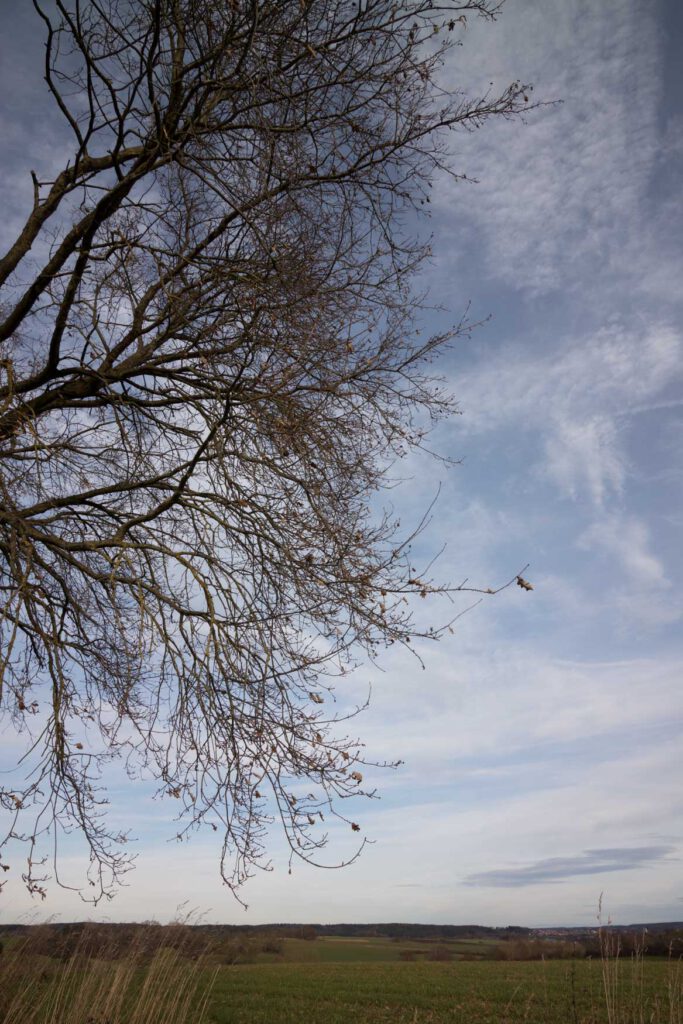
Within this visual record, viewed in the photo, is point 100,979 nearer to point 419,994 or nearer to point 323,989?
point 419,994

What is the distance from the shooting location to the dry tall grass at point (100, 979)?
490 centimetres

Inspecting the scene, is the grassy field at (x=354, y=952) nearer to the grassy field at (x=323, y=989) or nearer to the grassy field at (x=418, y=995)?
the grassy field at (x=323, y=989)

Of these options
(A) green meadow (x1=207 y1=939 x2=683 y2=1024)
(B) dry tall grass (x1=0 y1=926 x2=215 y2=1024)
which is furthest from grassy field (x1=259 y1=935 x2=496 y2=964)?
(B) dry tall grass (x1=0 y1=926 x2=215 y2=1024)

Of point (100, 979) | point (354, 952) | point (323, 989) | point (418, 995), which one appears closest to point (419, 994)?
point (418, 995)

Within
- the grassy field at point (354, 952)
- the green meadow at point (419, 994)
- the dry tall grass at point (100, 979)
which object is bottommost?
the grassy field at point (354, 952)

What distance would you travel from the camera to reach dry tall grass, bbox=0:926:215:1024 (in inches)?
193

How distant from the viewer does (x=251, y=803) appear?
5016 millimetres

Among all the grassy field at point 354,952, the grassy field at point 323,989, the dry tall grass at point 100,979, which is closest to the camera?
the dry tall grass at point 100,979

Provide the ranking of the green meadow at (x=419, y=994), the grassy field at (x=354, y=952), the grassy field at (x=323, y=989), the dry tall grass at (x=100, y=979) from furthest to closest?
the grassy field at (x=354, y=952), the green meadow at (x=419, y=994), the grassy field at (x=323, y=989), the dry tall grass at (x=100, y=979)

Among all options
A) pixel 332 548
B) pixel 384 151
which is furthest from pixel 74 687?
pixel 384 151

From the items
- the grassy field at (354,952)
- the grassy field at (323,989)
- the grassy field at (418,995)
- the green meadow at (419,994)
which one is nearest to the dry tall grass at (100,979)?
the grassy field at (323,989)

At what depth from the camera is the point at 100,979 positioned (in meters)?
5.52

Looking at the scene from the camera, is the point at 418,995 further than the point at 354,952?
No

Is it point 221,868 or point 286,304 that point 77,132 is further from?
point 221,868
